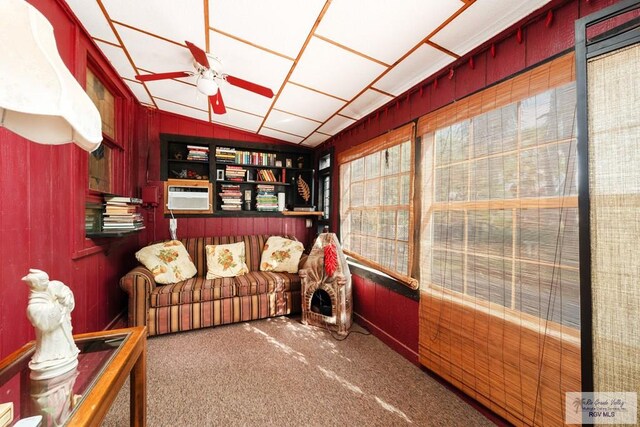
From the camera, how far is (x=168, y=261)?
280 cm

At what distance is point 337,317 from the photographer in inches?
102

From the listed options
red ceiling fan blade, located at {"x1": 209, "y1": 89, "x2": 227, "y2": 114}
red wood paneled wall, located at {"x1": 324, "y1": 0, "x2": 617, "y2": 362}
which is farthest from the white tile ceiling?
red ceiling fan blade, located at {"x1": 209, "y1": 89, "x2": 227, "y2": 114}

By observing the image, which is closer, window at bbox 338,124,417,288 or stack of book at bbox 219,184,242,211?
window at bbox 338,124,417,288

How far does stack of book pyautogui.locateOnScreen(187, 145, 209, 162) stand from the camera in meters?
3.52

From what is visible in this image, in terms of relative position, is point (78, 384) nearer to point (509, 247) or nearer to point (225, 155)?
point (509, 247)

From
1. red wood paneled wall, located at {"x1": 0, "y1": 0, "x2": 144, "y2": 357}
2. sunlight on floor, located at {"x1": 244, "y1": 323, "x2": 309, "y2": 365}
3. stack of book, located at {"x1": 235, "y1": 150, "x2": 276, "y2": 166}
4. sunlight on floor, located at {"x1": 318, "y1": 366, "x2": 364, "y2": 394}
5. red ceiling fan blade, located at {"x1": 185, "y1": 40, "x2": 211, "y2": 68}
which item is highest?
red ceiling fan blade, located at {"x1": 185, "y1": 40, "x2": 211, "y2": 68}

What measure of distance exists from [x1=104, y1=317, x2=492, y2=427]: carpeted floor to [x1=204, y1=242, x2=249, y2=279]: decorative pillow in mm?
730

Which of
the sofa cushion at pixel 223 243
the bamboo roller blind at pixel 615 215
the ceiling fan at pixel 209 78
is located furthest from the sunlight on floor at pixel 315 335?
the ceiling fan at pixel 209 78

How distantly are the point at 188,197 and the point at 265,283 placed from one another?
170 centimetres

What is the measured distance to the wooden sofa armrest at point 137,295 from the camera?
2.37m

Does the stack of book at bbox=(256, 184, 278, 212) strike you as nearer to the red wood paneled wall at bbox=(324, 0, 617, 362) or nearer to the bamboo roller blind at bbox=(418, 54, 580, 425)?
the red wood paneled wall at bbox=(324, 0, 617, 362)

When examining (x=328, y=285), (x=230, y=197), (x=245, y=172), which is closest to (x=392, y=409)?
(x=328, y=285)

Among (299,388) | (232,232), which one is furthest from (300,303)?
(232,232)

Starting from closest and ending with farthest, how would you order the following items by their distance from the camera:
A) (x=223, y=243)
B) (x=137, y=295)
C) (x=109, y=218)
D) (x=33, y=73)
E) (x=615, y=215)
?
1. (x=33, y=73)
2. (x=615, y=215)
3. (x=109, y=218)
4. (x=137, y=295)
5. (x=223, y=243)
